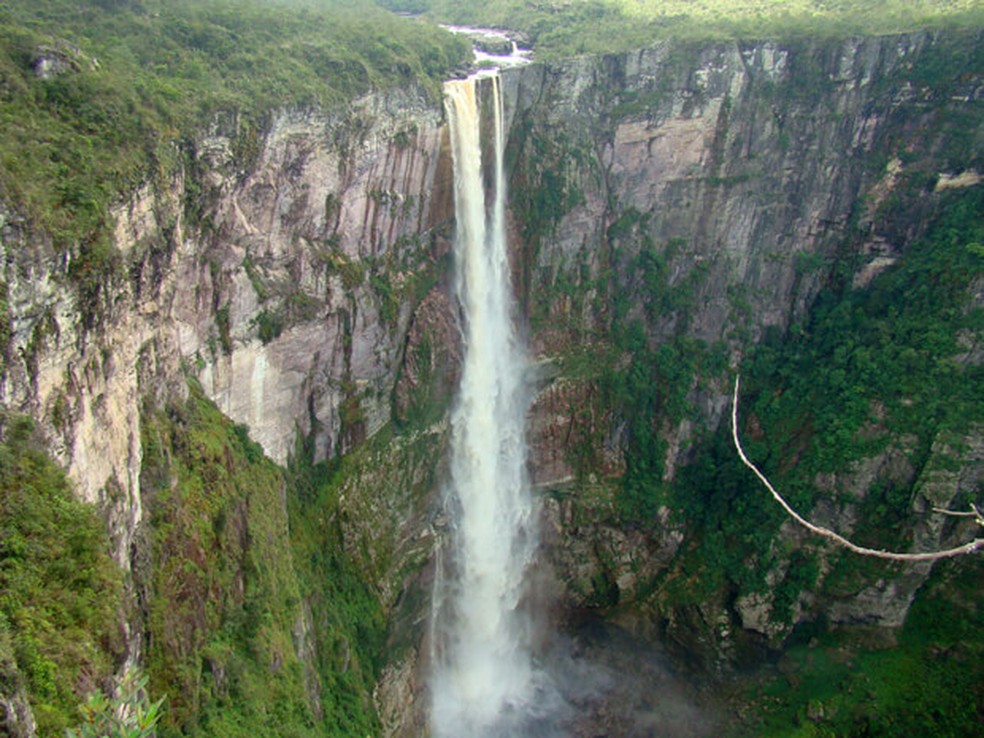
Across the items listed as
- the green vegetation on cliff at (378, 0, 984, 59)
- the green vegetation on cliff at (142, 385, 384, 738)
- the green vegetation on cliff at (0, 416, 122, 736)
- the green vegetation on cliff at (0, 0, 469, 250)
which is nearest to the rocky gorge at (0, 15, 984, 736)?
the green vegetation on cliff at (142, 385, 384, 738)

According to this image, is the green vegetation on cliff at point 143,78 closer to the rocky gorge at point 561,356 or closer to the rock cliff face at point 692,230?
the rocky gorge at point 561,356

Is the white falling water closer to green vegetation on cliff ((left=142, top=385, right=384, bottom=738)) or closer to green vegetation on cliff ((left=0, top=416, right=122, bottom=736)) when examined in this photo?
green vegetation on cliff ((left=142, top=385, right=384, bottom=738))

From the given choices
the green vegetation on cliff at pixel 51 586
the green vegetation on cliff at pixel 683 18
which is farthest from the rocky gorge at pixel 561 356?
the green vegetation on cliff at pixel 51 586

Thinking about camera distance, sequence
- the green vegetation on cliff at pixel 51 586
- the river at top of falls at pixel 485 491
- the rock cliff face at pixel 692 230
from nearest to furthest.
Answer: the green vegetation on cliff at pixel 51 586 → the river at top of falls at pixel 485 491 → the rock cliff face at pixel 692 230

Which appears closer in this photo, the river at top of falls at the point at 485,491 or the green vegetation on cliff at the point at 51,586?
the green vegetation on cliff at the point at 51,586

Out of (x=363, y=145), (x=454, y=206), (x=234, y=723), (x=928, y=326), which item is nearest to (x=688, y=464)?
(x=928, y=326)

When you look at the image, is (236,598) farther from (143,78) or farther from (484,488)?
(484,488)

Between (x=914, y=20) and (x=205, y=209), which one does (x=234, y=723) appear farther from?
(x=914, y=20)
